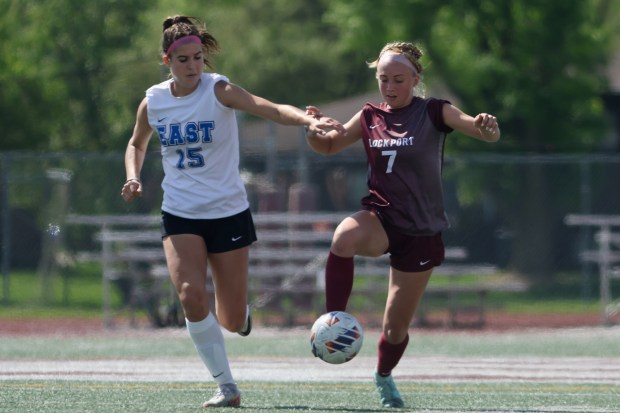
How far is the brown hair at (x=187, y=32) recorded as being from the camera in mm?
7203

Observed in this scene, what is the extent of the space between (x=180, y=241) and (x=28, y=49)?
69.9ft

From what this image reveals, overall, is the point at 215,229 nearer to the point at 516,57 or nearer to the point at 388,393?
the point at 388,393

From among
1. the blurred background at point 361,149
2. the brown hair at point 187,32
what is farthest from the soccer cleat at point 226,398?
the blurred background at point 361,149

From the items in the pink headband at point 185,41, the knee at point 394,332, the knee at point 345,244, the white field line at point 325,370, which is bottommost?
the white field line at point 325,370

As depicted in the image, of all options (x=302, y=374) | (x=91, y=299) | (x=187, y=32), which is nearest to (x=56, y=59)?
(x=91, y=299)

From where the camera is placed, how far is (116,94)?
3231cm

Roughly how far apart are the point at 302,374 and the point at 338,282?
2.80 m

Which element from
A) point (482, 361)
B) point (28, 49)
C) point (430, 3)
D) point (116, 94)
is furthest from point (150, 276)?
point (116, 94)

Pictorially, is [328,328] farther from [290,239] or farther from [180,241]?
[290,239]

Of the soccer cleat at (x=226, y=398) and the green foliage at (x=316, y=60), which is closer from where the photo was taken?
the soccer cleat at (x=226, y=398)

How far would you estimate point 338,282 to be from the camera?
7.04 meters

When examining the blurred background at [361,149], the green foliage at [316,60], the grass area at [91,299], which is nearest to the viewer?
the grass area at [91,299]

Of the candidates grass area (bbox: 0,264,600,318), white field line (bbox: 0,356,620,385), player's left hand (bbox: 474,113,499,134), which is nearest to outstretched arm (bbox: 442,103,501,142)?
player's left hand (bbox: 474,113,499,134)

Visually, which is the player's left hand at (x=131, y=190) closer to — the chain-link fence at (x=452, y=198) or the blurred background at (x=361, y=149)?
the blurred background at (x=361, y=149)
